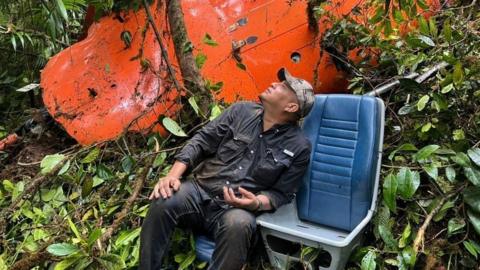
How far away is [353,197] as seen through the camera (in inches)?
99.8

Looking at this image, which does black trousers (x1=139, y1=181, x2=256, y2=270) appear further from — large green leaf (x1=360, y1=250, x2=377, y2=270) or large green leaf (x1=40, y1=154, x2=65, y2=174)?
large green leaf (x1=40, y1=154, x2=65, y2=174)

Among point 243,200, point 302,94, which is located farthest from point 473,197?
point 243,200

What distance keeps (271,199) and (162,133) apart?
1.22 meters

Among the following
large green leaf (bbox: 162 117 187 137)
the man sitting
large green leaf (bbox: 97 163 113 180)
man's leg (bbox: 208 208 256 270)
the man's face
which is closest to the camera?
man's leg (bbox: 208 208 256 270)

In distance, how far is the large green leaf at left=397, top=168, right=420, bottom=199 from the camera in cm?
239

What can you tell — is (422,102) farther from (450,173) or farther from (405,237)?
(405,237)

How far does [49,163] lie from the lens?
3.15m

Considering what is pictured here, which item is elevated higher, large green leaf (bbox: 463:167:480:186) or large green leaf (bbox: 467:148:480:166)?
large green leaf (bbox: 467:148:480:166)

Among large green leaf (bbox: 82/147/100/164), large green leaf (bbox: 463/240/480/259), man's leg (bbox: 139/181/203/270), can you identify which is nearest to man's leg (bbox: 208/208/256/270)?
man's leg (bbox: 139/181/203/270)

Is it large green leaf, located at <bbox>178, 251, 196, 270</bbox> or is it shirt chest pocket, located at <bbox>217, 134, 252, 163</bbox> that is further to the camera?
shirt chest pocket, located at <bbox>217, 134, 252, 163</bbox>

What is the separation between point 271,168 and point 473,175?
0.99 metres

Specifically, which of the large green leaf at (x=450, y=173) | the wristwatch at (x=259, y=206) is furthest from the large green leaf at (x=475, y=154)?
the wristwatch at (x=259, y=206)

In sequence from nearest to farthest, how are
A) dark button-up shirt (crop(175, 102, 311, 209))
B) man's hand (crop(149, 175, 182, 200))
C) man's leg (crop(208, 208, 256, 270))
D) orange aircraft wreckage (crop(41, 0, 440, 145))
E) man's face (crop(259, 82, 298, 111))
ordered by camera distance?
1. man's leg (crop(208, 208, 256, 270))
2. man's hand (crop(149, 175, 182, 200))
3. dark button-up shirt (crop(175, 102, 311, 209))
4. man's face (crop(259, 82, 298, 111))
5. orange aircraft wreckage (crop(41, 0, 440, 145))

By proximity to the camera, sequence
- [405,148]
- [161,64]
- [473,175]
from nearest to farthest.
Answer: [473,175] → [405,148] → [161,64]
